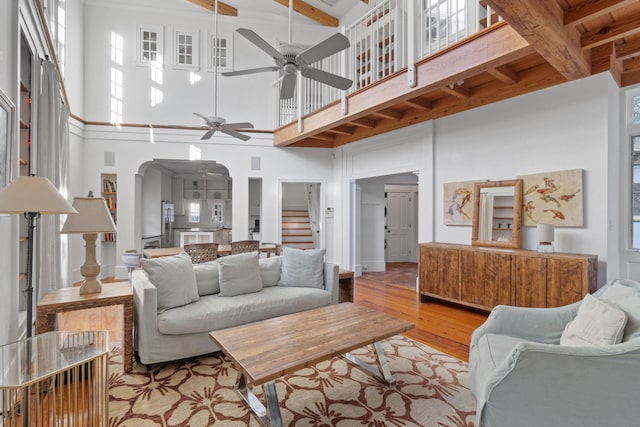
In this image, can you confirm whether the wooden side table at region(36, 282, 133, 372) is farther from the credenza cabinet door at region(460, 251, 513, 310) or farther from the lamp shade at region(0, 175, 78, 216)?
the credenza cabinet door at region(460, 251, 513, 310)

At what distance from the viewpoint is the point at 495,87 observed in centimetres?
416

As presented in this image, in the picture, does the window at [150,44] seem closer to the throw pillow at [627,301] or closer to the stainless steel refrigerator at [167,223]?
the stainless steel refrigerator at [167,223]

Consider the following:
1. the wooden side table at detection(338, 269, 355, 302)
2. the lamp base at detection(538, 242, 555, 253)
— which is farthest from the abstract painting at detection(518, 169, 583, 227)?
the wooden side table at detection(338, 269, 355, 302)

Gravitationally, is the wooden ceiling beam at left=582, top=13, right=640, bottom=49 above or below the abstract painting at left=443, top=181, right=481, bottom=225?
above

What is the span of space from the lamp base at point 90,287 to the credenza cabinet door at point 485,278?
13.4 feet

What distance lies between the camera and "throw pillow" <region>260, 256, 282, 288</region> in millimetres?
3693

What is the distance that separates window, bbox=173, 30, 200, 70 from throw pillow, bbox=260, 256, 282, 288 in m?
5.14

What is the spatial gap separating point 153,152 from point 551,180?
6.79 meters

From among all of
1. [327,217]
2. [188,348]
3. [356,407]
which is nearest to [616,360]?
[356,407]

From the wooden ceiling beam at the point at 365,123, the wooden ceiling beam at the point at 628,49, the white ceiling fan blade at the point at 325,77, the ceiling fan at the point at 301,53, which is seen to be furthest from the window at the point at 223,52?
the wooden ceiling beam at the point at 628,49

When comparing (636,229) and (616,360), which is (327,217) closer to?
(636,229)

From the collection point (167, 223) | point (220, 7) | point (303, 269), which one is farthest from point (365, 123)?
point (167, 223)

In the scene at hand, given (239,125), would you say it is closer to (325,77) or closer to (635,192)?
(325,77)

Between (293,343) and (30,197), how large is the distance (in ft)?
5.73
